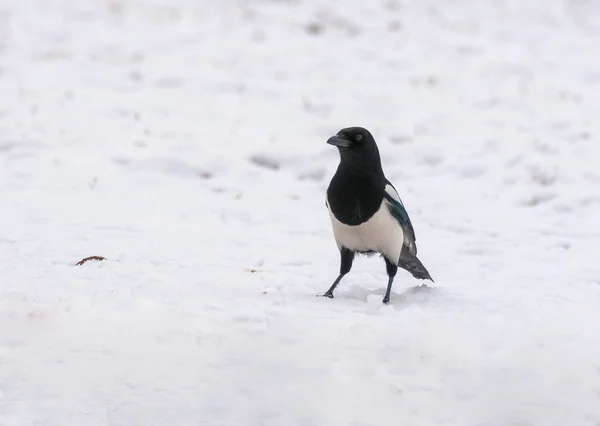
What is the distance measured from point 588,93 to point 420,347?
22.5 ft

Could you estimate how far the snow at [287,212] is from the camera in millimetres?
3834

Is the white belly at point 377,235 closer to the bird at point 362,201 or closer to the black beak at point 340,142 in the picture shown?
the bird at point 362,201

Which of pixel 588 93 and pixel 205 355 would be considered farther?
pixel 588 93

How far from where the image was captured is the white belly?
443 cm

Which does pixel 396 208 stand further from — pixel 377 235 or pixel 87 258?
pixel 87 258

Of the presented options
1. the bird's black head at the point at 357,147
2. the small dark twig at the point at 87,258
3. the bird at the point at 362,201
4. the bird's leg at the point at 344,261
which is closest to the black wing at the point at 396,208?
the bird at the point at 362,201

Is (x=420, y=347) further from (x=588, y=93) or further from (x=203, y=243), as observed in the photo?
(x=588, y=93)

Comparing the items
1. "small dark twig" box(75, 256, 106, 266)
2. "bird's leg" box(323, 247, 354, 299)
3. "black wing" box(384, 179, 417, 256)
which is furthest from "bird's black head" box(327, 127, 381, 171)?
"small dark twig" box(75, 256, 106, 266)

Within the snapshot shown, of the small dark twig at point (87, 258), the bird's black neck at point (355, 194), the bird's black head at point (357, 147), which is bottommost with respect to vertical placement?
the small dark twig at point (87, 258)

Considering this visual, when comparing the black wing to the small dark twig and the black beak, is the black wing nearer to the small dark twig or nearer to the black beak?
the black beak

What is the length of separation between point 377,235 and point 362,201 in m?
0.23

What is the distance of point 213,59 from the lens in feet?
35.4

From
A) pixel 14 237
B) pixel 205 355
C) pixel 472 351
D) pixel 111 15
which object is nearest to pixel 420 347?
pixel 472 351

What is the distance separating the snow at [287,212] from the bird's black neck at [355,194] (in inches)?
21.5
